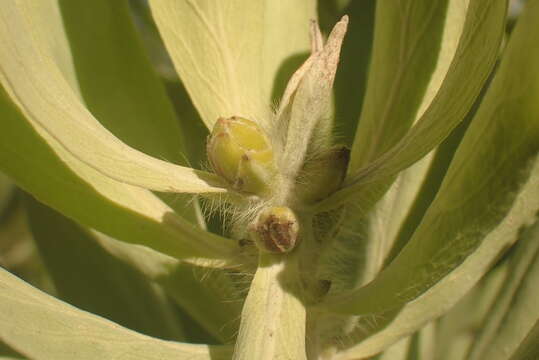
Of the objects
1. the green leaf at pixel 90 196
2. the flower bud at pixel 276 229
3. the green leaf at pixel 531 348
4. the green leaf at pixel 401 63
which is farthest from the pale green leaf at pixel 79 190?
the green leaf at pixel 531 348

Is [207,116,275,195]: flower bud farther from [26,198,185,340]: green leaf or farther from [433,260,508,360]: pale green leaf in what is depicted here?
Result: [433,260,508,360]: pale green leaf

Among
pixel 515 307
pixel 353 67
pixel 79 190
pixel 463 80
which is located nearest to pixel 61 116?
pixel 79 190

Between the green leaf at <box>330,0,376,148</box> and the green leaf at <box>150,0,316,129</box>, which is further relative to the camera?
the green leaf at <box>330,0,376,148</box>

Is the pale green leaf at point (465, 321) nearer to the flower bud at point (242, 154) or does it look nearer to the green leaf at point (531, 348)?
the green leaf at point (531, 348)

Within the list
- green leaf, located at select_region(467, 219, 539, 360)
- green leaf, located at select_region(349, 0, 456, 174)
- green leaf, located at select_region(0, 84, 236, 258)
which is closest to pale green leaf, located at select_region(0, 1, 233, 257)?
green leaf, located at select_region(0, 84, 236, 258)

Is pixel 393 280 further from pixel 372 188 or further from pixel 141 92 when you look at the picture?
pixel 141 92
